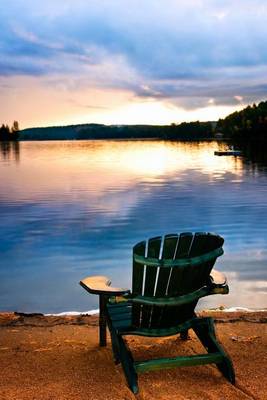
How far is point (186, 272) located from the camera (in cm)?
413

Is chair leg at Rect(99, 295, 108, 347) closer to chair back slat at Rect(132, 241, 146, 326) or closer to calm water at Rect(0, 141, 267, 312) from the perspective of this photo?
chair back slat at Rect(132, 241, 146, 326)

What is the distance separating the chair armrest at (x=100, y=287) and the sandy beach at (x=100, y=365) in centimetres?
81

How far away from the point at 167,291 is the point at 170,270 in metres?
0.22

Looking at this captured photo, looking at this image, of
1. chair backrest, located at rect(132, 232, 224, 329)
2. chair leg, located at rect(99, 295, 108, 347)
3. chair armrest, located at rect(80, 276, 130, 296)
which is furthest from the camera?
chair leg, located at rect(99, 295, 108, 347)

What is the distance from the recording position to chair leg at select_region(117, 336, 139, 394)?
4094mm

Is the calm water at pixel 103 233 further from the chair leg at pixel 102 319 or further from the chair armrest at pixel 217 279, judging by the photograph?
the chair armrest at pixel 217 279

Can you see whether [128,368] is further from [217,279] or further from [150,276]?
[217,279]

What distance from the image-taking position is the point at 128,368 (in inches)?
164

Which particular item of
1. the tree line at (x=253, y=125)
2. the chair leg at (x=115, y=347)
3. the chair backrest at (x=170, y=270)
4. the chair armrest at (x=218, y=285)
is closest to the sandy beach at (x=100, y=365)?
the chair leg at (x=115, y=347)

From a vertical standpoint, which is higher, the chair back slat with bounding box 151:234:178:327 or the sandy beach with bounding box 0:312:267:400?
the chair back slat with bounding box 151:234:178:327

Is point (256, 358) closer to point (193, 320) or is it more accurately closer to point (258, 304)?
point (193, 320)

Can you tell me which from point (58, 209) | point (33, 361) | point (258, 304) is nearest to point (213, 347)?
point (33, 361)

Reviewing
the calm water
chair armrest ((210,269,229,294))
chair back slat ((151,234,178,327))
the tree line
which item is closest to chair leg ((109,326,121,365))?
chair back slat ((151,234,178,327))

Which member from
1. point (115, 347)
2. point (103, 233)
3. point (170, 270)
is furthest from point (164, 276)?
point (103, 233)
